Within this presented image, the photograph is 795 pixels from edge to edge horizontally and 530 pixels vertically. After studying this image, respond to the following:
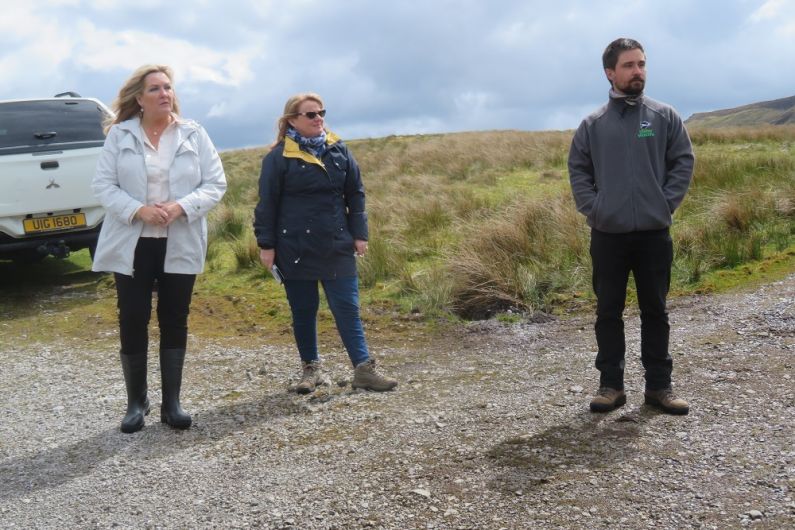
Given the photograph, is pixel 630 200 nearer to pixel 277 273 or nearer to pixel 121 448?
pixel 277 273

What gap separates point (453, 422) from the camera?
4.60m

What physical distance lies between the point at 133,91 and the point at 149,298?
4.00 ft

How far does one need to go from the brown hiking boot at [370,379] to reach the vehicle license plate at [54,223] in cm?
477

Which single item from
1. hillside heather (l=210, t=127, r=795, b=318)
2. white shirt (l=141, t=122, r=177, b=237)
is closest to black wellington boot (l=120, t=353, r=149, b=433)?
white shirt (l=141, t=122, r=177, b=237)

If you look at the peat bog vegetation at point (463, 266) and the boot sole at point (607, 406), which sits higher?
the peat bog vegetation at point (463, 266)

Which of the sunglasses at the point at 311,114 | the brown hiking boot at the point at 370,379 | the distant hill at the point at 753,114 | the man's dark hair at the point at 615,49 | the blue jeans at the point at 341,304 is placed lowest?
the brown hiking boot at the point at 370,379

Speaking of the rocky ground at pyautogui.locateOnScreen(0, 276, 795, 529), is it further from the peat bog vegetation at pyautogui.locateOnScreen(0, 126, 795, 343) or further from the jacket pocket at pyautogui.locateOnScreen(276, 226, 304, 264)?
the peat bog vegetation at pyautogui.locateOnScreen(0, 126, 795, 343)

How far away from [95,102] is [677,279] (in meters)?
6.71

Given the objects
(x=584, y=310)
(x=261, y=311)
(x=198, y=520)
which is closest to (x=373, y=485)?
(x=198, y=520)

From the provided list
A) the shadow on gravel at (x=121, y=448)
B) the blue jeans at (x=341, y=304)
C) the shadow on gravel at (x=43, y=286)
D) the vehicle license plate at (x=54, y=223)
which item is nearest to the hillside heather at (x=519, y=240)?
the shadow on gravel at (x=43, y=286)

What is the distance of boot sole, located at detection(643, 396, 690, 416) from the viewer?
4445 millimetres

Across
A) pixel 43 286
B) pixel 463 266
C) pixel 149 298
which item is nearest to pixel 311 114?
pixel 149 298

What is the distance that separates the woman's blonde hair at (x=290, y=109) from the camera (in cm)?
521

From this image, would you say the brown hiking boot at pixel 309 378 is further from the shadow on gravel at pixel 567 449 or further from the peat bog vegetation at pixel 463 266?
the shadow on gravel at pixel 567 449
